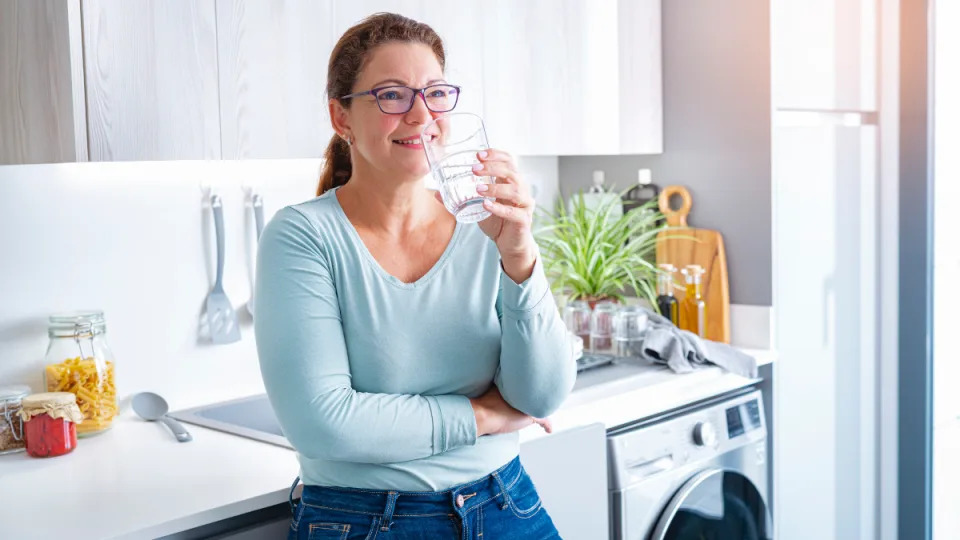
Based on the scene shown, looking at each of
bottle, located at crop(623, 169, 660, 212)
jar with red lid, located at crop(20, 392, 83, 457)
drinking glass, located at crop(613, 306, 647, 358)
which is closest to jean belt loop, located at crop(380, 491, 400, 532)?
jar with red lid, located at crop(20, 392, 83, 457)

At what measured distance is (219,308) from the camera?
2.29 m

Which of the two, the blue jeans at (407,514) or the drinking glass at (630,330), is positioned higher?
the drinking glass at (630,330)

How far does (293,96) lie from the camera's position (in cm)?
196

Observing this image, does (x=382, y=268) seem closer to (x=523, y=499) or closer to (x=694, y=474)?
(x=523, y=499)

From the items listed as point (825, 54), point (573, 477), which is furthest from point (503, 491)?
point (825, 54)

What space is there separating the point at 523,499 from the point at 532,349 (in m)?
0.27

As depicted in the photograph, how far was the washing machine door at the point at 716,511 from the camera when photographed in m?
2.24

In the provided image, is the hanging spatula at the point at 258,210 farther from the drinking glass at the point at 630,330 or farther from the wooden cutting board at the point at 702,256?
the wooden cutting board at the point at 702,256

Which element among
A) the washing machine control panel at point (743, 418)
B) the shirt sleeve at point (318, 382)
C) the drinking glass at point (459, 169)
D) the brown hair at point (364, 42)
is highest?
the brown hair at point (364, 42)

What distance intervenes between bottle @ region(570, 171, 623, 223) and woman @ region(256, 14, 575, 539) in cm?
142

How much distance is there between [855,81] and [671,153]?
62cm

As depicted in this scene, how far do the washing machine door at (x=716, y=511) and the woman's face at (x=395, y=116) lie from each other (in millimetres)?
1149

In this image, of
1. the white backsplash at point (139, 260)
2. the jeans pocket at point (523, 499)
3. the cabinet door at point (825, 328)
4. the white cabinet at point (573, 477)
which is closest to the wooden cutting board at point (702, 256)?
the cabinet door at point (825, 328)
